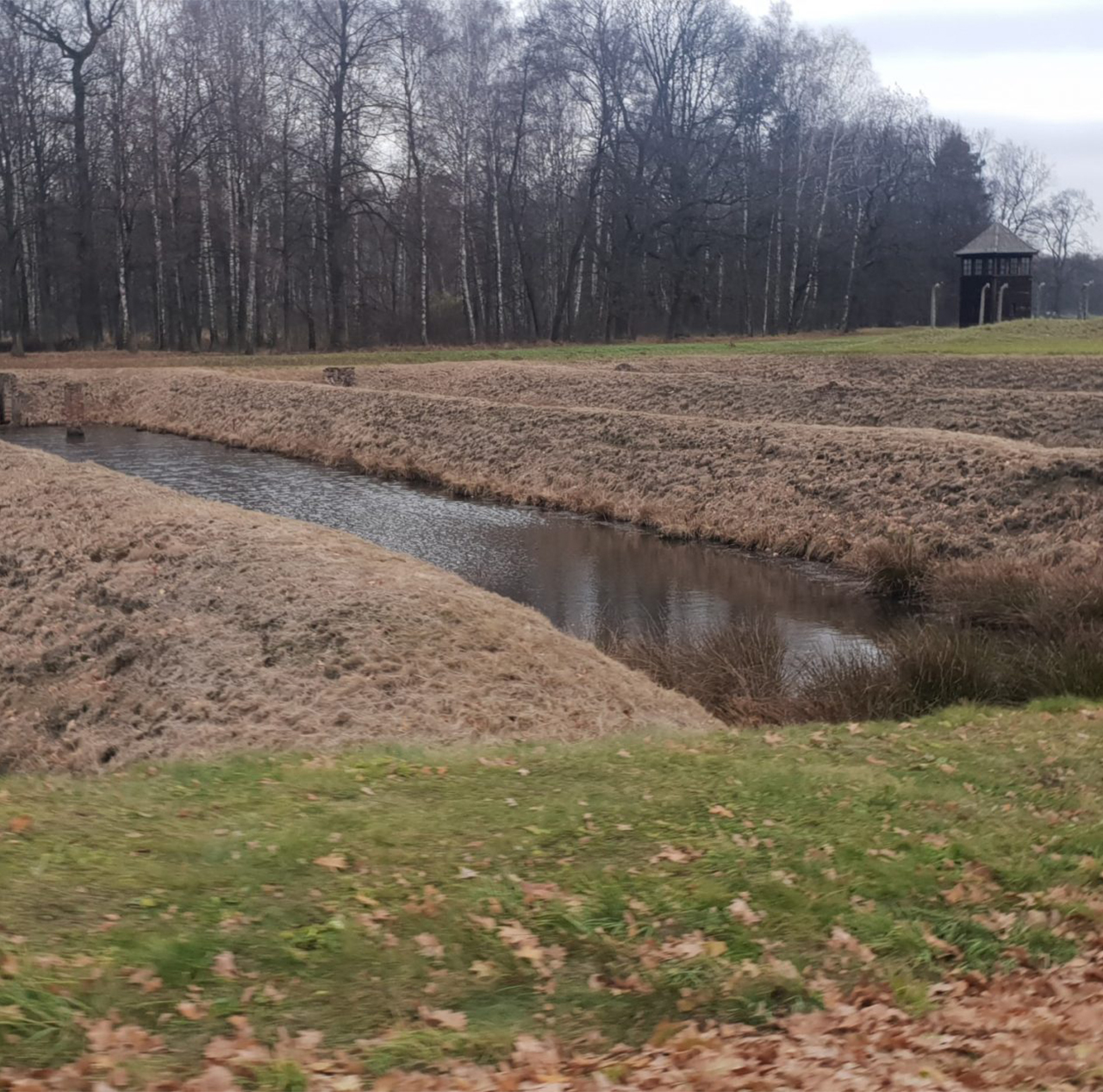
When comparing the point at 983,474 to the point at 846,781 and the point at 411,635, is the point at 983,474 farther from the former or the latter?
the point at 846,781

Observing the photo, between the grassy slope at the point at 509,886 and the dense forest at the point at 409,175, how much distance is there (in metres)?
43.6

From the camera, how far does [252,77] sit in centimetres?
5006

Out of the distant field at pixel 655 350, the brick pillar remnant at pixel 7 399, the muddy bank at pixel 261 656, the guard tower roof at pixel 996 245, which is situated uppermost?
the guard tower roof at pixel 996 245

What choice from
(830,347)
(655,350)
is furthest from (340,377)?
(830,347)

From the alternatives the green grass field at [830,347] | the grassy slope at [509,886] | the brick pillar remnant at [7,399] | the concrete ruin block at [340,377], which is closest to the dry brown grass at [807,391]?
the concrete ruin block at [340,377]

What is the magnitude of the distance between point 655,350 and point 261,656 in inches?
1406

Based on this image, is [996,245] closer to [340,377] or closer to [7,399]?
[340,377]

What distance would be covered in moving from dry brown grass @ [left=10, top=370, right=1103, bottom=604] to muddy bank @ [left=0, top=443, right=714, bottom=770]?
7.73 meters

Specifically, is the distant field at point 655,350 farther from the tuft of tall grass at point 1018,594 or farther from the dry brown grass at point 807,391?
the tuft of tall grass at point 1018,594

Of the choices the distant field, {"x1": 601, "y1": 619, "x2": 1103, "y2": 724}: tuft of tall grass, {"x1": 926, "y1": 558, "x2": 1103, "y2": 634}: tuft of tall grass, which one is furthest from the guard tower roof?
{"x1": 601, "y1": 619, "x2": 1103, "y2": 724}: tuft of tall grass

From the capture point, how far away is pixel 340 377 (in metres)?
38.3

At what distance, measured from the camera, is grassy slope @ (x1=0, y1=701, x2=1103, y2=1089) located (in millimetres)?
4730

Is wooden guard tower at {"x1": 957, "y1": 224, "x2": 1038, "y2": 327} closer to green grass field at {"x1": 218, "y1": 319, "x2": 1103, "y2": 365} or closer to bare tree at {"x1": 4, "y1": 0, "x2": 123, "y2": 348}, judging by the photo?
green grass field at {"x1": 218, "y1": 319, "x2": 1103, "y2": 365}

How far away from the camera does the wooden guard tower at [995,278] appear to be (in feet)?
212
